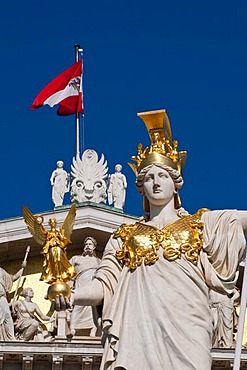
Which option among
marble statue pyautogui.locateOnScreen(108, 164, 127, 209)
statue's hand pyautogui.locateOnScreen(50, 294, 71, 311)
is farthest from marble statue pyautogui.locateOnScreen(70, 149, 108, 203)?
statue's hand pyautogui.locateOnScreen(50, 294, 71, 311)

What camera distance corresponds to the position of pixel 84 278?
92.7ft

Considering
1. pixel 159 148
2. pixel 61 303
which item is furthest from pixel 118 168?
pixel 61 303

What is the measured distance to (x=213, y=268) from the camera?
11469 millimetres

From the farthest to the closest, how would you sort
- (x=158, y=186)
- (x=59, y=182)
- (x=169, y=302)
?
(x=59, y=182)
(x=158, y=186)
(x=169, y=302)

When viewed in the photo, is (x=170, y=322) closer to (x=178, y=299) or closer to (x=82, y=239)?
(x=178, y=299)

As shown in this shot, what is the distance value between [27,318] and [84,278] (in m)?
1.57

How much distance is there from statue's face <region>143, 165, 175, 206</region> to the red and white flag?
2281cm

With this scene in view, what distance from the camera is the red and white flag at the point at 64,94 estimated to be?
3484 centimetres

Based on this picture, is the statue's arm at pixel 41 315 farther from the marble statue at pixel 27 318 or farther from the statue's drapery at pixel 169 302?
the statue's drapery at pixel 169 302

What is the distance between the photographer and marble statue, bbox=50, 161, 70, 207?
30.6 meters

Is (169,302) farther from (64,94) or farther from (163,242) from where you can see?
(64,94)

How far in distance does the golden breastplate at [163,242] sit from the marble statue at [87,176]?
18687mm

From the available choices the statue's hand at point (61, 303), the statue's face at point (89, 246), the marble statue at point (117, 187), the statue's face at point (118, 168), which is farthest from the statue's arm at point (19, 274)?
the statue's hand at point (61, 303)

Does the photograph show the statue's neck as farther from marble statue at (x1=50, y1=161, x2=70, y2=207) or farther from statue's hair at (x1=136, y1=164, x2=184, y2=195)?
marble statue at (x1=50, y1=161, x2=70, y2=207)
